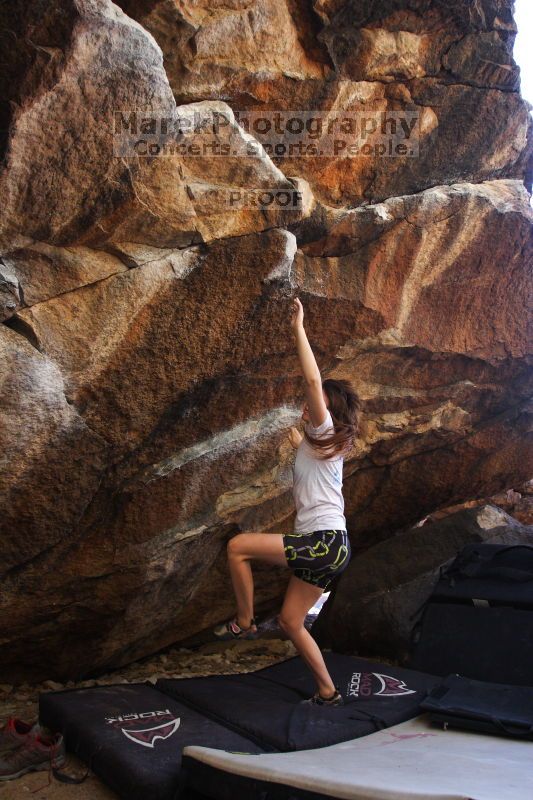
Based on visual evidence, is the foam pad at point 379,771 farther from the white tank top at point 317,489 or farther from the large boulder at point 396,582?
the large boulder at point 396,582

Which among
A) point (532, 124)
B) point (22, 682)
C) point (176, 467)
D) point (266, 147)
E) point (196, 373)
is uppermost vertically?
point (532, 124)

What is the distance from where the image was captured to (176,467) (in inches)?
172

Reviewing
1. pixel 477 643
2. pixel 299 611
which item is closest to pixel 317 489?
pixel 299 611

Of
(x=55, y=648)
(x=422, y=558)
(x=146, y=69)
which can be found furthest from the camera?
(x=422, y=558)

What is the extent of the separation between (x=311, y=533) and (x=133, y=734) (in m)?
1.24

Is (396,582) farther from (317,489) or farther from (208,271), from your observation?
(208,271)

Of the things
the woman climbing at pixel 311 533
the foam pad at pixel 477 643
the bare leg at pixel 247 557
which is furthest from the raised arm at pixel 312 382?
the foam pad at pixel 477 643

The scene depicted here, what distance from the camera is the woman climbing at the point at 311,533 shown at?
365 cm

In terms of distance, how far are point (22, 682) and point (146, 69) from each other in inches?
150

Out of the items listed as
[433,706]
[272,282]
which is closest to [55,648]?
[433,706]

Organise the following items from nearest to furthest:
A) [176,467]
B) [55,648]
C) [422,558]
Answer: [176,467], [55,648], [422,558]

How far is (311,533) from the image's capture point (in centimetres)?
370

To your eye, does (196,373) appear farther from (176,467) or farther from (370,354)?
Result: (370,354)

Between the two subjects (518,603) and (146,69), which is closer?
(146,69)
